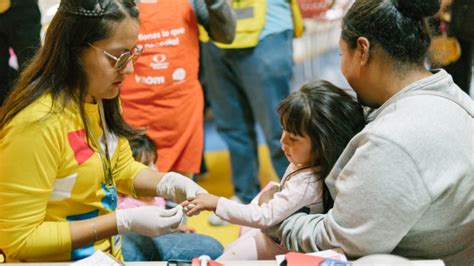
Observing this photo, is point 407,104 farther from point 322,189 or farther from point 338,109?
point 322,189

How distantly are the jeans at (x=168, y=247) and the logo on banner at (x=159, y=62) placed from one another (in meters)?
0.86

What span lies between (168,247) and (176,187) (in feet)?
0.91

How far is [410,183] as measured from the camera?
129 centimetres

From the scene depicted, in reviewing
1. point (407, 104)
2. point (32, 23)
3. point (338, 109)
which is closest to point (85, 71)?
point (338, 109)

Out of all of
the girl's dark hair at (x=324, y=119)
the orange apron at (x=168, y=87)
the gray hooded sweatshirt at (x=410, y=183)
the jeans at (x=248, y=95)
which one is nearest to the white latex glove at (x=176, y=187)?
the girl's dark hair at (x=324, y=119)

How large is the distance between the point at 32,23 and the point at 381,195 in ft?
6.18

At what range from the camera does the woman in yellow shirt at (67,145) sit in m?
1.44

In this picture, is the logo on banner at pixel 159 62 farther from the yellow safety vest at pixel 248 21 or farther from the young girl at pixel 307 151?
the young girl at pixel 307 151

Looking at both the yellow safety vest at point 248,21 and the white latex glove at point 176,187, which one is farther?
the yellow safety vest at point 248,21

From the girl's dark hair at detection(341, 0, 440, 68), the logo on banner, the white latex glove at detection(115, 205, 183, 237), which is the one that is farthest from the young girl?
the logo on banner

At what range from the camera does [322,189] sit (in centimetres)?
169

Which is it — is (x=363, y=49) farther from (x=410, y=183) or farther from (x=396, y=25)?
(x=410, y=183)

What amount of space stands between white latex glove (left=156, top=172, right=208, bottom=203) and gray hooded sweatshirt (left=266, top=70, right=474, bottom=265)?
1.36 feet

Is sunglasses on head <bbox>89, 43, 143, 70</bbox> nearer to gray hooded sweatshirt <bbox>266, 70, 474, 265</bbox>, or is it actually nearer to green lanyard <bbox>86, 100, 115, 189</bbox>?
green lanyard <bbox>86, 100, 115, 189</bbox>
